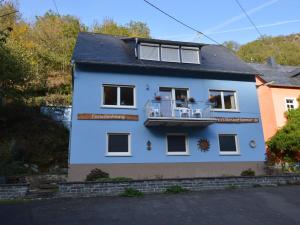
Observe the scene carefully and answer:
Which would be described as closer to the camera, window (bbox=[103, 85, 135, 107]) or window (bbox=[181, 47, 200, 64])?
window (bbox=[103, 85, 135, 107])

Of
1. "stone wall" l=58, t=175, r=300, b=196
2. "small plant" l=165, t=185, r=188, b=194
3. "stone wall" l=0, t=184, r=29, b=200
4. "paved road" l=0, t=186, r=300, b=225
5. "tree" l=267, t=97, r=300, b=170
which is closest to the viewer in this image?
"paved road" l=0, t=186, r=300, b=225

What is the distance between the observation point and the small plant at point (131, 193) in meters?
12.0

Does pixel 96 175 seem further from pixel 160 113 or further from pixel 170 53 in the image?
pixel 170 53

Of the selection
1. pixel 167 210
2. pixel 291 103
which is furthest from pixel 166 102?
pixel 291 103

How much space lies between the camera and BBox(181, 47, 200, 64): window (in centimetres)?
1963

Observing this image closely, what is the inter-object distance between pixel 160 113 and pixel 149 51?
15.8 ft

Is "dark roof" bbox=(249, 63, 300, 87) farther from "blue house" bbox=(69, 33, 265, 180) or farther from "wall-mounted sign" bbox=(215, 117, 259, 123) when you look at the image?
"wall-mounted sign" bbox=(215, 117, 259, 123)

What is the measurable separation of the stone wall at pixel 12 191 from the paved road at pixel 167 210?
927mm

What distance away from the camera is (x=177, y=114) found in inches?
675

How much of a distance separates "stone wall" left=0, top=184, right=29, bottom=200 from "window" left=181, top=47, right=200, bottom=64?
12399 millimetres

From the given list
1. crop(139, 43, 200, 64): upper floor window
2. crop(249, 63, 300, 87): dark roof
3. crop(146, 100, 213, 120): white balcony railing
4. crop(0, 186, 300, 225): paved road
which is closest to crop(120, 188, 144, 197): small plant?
crop(0, 186, 300, 225): paved road

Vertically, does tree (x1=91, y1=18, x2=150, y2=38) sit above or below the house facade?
above

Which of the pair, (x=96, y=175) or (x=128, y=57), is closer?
(x=96, y=175)

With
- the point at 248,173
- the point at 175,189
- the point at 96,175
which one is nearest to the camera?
the point at 175,189
